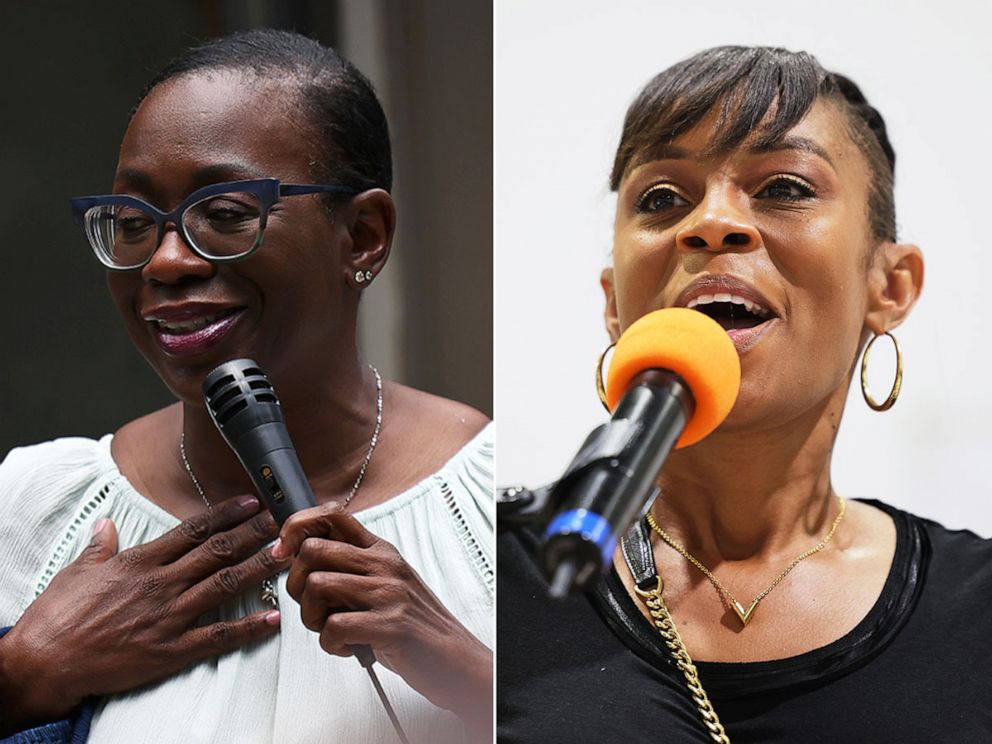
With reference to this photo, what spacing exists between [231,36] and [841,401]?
0.71 meters

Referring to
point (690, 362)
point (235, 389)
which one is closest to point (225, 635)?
point (235, 389)

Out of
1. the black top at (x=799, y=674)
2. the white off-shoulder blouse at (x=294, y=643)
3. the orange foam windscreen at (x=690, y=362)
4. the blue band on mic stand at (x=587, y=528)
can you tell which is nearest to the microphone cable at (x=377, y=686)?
the white off-shoulder blouse at (x=294, y=643)

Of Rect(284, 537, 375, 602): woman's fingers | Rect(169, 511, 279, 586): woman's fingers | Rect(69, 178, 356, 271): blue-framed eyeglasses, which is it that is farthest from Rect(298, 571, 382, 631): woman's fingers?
Rect(69, 178, 356, 271): blue-framed eyeglasses

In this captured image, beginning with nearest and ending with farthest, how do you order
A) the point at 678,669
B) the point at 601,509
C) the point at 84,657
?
the point at 601,509
the point at 678,669
the point at 84,657

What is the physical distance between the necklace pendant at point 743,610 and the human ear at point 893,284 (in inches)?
10.4

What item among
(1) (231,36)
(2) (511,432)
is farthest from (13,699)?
(1) (231,36)

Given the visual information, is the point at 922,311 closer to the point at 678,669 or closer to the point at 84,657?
the point at 678,669

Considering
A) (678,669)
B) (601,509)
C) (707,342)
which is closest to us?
(601,509)

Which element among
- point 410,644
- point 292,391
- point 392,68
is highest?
point 392,68

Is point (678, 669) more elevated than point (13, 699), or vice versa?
point (678, 669)

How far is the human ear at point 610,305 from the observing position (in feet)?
4.04

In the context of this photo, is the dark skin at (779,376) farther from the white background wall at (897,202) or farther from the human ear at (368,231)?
the human ear at (368,231)

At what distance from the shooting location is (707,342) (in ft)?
3.20

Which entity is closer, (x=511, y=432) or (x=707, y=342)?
(x=707, y=342)
